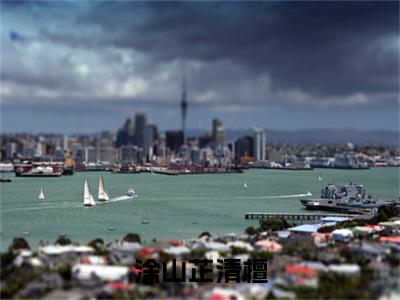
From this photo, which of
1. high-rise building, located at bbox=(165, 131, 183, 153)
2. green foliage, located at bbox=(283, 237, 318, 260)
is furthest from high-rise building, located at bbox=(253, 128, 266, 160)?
green foliage, located at bbox=(283, 237, 318, 260)

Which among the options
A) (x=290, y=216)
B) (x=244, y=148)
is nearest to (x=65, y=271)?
(x=290, y=216)

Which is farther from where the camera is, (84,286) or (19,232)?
(19,232)

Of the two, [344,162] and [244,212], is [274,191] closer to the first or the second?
[244,212]

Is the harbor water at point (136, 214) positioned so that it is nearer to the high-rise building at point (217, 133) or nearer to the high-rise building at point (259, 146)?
the high-rise building at point (259, 146)

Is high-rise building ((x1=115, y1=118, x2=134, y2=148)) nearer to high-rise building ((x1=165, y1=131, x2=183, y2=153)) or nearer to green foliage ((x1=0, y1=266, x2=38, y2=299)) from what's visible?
high-rise building ((x1=165, y1=131, x2=183, y2=153))

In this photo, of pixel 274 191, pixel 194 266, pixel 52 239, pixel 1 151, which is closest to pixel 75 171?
pixel 1 151

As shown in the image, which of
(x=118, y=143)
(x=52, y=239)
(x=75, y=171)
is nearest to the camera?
(x=52, y=239)
